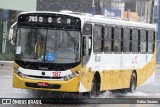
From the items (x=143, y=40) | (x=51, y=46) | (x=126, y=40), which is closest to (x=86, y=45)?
(x=51, y=46)

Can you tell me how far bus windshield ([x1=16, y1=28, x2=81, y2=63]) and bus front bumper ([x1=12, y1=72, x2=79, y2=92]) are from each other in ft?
1.91

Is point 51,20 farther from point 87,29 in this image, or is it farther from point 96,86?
point 96,86

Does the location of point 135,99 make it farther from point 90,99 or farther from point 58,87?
point 58,87

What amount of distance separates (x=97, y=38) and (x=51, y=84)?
2.70 meters

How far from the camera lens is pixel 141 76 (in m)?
24.0

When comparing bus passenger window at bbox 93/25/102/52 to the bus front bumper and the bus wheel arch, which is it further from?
the bus front bumper

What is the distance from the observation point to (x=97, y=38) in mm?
19047

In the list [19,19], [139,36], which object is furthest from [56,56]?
[139,36]

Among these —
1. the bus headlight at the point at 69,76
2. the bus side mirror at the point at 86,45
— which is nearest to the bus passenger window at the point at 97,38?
the bus side mirror at the point at 86,45

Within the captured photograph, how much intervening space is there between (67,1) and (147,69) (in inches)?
825

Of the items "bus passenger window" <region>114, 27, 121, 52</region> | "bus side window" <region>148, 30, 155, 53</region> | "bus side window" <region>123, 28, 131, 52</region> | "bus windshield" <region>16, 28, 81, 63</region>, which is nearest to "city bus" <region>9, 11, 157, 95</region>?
"bus windshield" <region>16, 28, 81, 63</region>

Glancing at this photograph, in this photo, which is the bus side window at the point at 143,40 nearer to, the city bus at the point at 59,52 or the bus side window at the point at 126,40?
the bus side window at the point at 126,40

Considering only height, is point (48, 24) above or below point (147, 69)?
above

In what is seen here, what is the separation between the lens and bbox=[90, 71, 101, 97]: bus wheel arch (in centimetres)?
1892
